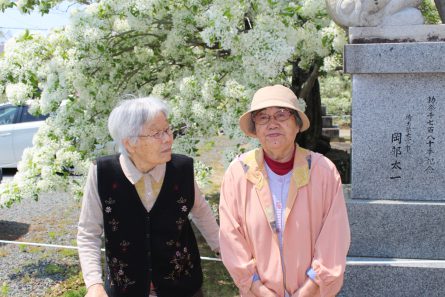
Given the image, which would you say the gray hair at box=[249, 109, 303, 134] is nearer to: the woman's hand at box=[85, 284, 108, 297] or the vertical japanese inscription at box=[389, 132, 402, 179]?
the woman's hand at box=[85, 284, 108, 297]

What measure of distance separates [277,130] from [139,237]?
2.77 feet

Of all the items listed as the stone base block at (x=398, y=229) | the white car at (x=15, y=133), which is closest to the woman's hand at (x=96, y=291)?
the stone base block at (x=398, y=229)

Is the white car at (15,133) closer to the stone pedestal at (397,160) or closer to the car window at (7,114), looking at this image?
the car window at (7,114)

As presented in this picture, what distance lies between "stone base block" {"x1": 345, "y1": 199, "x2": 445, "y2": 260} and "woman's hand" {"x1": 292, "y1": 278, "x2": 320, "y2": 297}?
158 centimetres

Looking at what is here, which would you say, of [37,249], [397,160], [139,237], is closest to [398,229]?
[397,160]

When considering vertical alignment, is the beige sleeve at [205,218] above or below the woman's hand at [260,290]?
above

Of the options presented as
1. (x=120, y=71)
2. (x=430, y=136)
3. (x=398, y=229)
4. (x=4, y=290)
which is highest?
(x=120, y=71)

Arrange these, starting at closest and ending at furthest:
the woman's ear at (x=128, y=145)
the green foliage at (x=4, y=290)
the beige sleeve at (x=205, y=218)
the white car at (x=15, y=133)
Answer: the woman's ear at (x=128, y=145) → the beige sleeve at (x=205, y=218) → the green foliage at (x=4, y=290) → the white car at (x=15, y=133)

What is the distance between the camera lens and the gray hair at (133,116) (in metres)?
2.48

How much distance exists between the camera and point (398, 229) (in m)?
4.09

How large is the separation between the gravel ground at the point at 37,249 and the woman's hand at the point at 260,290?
310 centimetres

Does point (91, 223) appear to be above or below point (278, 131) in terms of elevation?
below

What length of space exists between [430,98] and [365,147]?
23.5 inches

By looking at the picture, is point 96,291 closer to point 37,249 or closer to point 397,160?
point 397,160
